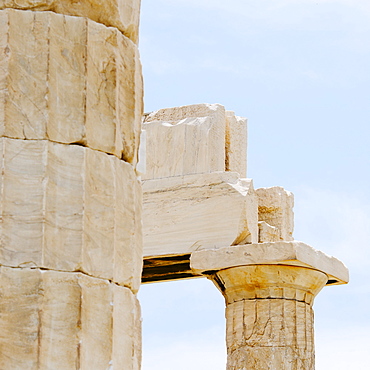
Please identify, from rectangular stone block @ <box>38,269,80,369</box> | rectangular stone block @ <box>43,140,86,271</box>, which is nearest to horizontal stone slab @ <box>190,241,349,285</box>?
rectangular stone block @ <box>43,140,86,271</box>

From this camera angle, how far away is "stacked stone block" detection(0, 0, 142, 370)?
19.5 ft

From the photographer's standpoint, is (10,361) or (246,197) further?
(246,197)

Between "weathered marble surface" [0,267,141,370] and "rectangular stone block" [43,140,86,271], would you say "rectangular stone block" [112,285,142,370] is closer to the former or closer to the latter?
"weathered marble surface" [0,267,141,370]

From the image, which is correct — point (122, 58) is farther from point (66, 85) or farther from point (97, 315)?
point (97, 315)

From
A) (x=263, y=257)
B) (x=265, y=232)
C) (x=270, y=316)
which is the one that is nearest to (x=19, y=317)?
(x=263, y=257)

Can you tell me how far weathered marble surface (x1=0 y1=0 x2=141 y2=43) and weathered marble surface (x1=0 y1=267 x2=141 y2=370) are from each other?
1.57 m

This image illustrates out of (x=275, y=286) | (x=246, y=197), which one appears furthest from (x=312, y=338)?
(x=246, y=197)

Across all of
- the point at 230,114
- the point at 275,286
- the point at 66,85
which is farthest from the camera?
the point at 230,114

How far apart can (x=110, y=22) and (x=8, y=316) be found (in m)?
1.93

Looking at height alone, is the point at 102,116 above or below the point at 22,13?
below

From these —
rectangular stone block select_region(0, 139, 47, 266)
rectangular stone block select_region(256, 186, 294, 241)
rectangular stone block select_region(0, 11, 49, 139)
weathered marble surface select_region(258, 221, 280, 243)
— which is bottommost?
rectangular stone block select_region(0, 139, 47, 266)

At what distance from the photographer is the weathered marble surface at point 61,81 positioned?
6.16 meters

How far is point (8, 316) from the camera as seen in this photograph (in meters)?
5.89

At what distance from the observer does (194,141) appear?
46.0 feet
